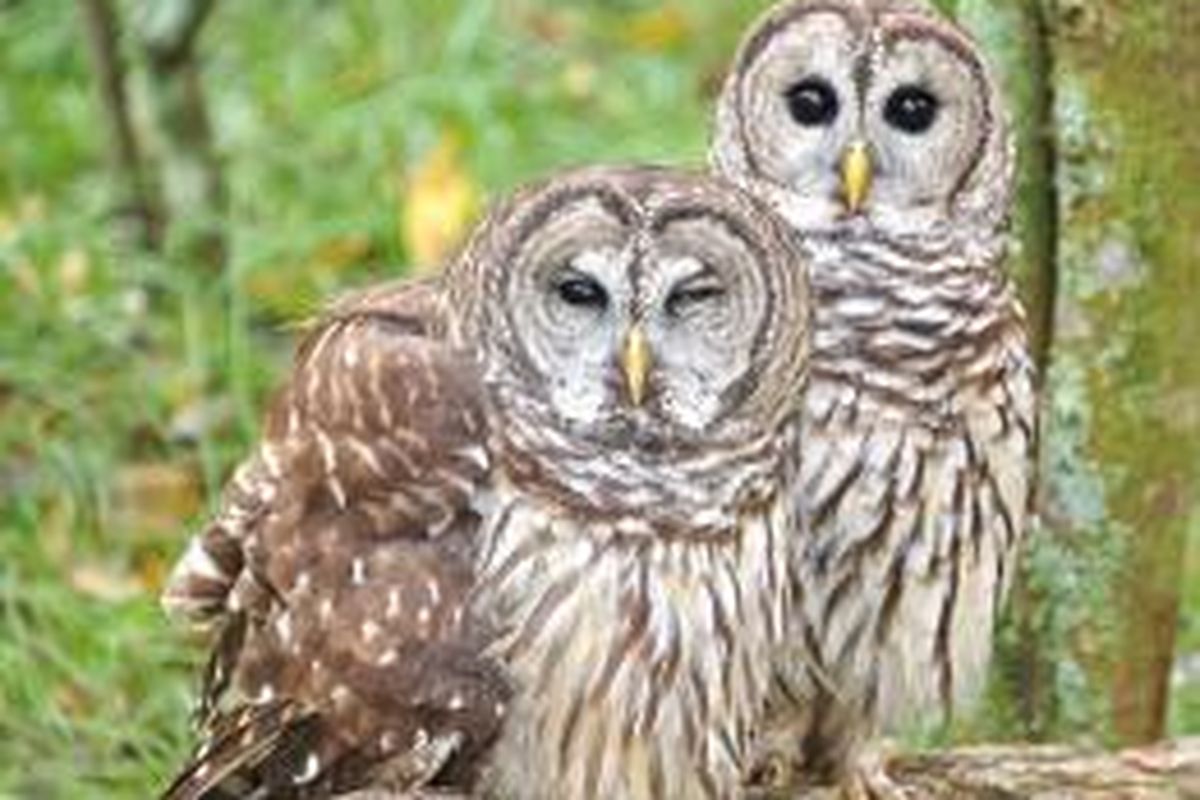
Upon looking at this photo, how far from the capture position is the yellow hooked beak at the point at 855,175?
4.85m

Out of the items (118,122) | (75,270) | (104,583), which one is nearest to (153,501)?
(104,583)

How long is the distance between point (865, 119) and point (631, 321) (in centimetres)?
61

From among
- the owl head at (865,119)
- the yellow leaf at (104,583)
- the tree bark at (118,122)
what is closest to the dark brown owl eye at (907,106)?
the owl head at (865,119)

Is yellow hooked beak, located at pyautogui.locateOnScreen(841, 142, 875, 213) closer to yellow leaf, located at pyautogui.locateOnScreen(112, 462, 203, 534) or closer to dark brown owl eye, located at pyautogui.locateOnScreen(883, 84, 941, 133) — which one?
dark brown owl eye, located at pyautogui.locateOnScreen(883, 84, 941, 133)

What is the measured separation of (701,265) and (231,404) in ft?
9.19

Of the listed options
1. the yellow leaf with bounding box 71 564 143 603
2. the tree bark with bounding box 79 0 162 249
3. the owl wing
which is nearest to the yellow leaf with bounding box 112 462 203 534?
the yellow leaf with bounding box 71 564 143 603

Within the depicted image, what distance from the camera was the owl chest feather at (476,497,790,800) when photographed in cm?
451

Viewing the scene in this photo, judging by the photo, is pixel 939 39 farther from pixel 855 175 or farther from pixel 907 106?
pixel 855 175

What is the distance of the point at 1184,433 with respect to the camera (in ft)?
17.8

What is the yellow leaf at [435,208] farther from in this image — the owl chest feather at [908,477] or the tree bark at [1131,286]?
the owl chest feather at [908,477]

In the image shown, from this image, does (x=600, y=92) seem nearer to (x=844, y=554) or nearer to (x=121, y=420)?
(x=121, y=420)

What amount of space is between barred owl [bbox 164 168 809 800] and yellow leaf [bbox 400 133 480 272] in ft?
10.1

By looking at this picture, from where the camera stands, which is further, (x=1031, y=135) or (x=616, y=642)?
(x=1031, y=135)

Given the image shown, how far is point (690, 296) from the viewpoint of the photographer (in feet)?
14.7
